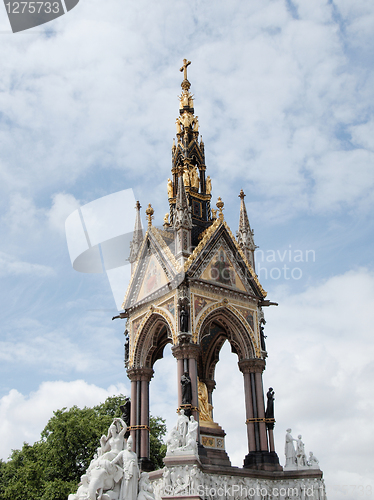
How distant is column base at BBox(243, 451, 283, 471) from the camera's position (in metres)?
21.0

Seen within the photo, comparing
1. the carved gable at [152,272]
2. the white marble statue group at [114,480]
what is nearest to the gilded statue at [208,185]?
the carved gable at [152,272]

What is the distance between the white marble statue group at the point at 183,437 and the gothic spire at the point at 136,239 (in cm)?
891

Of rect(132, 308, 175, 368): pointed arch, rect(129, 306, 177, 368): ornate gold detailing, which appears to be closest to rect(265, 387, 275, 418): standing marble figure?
rect(132, 308, 175, 368): pointed arch

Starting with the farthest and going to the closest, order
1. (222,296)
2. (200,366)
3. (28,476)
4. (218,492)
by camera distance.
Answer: (28,476), (200,366), (222,296), (218,492)

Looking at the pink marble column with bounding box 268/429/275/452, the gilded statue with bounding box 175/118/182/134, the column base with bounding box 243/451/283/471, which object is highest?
the gilded statue with bounding box 175/118/182/134

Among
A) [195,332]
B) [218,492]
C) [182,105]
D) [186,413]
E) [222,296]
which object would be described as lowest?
[218,492]

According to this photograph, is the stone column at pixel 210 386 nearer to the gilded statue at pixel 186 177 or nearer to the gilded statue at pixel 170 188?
the gilded statue at pixel 170 188

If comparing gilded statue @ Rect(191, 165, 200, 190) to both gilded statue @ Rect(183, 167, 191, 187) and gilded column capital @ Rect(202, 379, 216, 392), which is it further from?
gilded column capital @ Rect(202, 379, 216, 392)

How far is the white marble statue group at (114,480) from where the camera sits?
10.9 meters

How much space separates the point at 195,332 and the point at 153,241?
5.05m

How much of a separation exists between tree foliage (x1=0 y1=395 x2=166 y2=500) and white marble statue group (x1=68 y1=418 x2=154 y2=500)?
19122mm

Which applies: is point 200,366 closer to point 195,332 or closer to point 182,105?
point 195,332

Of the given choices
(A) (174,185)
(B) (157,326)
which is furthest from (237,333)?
(A) (174,185)

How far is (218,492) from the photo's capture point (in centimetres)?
1916
